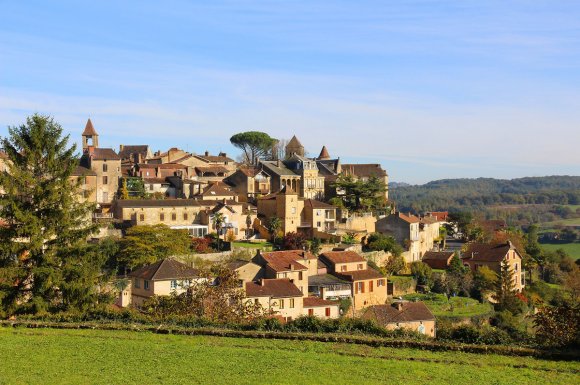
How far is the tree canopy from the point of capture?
96188 mm

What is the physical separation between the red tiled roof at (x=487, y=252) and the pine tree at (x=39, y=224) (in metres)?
49.0

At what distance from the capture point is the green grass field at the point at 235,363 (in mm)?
18406

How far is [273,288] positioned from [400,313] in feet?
27.1

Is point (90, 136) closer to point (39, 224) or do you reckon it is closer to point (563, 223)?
point (39, 224)

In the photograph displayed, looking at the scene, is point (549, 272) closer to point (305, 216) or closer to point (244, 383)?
point (305, 216)

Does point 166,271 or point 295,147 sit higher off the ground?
point 295,147

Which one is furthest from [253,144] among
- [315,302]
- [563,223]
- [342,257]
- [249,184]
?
[563,223]

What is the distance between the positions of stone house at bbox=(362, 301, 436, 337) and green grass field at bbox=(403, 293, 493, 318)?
6.57m

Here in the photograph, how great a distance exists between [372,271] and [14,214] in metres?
33.1

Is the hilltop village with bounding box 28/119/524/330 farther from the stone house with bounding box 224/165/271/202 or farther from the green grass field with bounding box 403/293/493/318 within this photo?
the green grass field with bounding box 403/293/493/318

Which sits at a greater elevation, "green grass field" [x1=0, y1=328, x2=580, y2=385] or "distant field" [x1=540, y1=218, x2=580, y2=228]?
"distant field" [x1=540, y1=218, x2=580, y2=228]

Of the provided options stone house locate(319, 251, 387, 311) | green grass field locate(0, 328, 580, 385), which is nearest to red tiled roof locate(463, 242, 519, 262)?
stone house locate(319, 251, 387, 311)

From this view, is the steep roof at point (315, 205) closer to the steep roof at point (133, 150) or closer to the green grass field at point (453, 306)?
the green grass field at point (453, 306)

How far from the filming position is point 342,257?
53906 mm
